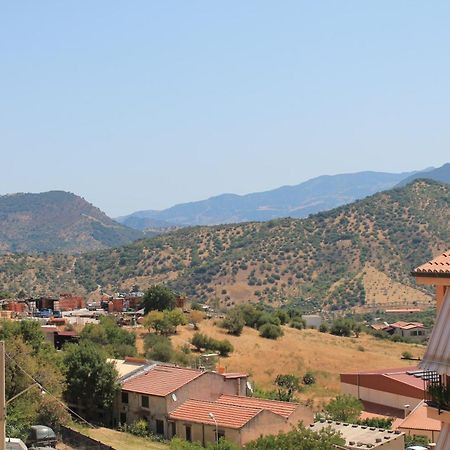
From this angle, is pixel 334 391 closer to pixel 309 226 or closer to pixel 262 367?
pixel 262 367

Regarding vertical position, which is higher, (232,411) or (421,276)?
(421,276)

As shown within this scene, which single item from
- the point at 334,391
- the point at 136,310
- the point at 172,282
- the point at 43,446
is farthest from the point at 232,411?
the point at 172,282

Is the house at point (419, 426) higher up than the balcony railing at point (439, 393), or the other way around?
the balcony railing at point (439, 393)

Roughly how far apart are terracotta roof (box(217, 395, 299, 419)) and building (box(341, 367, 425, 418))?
12057 millimetres

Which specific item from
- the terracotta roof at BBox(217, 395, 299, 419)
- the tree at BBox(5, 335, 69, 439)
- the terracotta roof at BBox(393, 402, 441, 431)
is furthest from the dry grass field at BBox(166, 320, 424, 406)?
the tree at BBox(5, 335, 69, 439)

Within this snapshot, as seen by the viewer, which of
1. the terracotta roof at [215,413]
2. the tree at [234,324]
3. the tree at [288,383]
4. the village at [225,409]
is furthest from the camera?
the tree at [234,324]

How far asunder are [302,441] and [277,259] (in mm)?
106058

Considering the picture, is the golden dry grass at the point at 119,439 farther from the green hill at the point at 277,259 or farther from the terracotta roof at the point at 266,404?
the green hill at the point at 277,259

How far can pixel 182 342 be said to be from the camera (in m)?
63.6

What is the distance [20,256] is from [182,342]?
8511cm

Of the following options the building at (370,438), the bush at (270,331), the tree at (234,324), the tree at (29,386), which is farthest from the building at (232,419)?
the bush at (270,331)

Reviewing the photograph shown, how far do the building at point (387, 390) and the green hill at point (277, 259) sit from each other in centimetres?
6423

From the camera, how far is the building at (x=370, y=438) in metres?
32.9

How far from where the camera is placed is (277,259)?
137 metres
